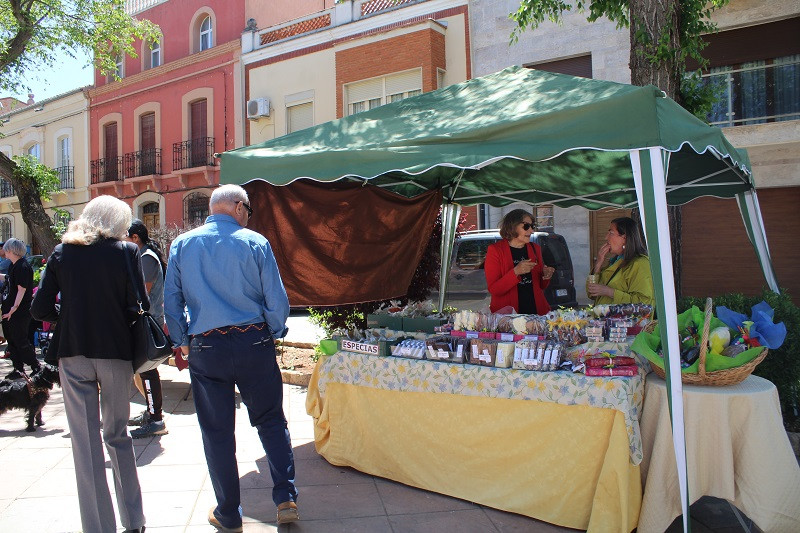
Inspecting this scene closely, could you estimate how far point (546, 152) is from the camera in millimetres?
3393

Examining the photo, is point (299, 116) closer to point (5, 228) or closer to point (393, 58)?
point (393, 58)

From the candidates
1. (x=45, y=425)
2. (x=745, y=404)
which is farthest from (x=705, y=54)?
(x=45, y=425)

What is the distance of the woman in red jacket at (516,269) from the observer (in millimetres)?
4875

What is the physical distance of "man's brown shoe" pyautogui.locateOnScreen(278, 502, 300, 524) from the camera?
3387 mm

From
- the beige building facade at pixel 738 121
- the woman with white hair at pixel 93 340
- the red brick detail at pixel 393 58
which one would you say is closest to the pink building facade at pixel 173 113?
the red brick detail at pixel 393 58

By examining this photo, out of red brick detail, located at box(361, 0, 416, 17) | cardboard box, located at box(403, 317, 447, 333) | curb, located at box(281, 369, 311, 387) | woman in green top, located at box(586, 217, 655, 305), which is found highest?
red brick detail, located at box(361, 0, 416, 17)

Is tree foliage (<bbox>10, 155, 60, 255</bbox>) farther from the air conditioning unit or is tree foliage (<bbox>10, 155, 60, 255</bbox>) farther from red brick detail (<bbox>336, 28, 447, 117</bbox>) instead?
red brick detail (<bbox>336, 28, 447, 117</bbox>)

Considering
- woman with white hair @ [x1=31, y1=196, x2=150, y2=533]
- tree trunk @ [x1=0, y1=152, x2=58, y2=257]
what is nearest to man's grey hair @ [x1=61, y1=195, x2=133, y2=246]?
woman with white hair @ [x1=31, y1=196, x2=150, y2=533]

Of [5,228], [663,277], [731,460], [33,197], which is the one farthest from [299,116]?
[5,228]

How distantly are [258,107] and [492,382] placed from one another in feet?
47.4

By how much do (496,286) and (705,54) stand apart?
904 centimetres

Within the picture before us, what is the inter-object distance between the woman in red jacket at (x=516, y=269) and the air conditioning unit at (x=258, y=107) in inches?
507

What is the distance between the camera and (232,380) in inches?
129

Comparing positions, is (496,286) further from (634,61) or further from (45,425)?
(45,425)
